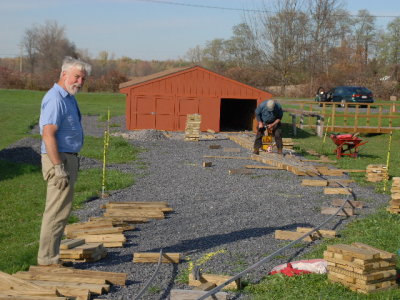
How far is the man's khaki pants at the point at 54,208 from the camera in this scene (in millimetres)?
6930

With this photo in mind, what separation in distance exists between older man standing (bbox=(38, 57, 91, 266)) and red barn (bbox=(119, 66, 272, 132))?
2477 centimetres

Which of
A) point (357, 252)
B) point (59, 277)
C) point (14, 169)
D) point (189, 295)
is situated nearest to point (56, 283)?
point (59, 277)

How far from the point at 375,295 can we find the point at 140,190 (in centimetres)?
844

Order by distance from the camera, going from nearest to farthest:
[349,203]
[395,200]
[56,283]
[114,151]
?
[56,283] → [395,200] → [349,203] → [114,151]

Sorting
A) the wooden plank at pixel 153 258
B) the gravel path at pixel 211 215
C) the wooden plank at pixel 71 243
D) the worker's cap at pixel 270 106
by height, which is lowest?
the gravel path at pixel 211 215

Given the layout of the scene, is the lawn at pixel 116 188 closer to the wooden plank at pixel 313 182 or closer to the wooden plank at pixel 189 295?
the wooden plank at pixel 189 295

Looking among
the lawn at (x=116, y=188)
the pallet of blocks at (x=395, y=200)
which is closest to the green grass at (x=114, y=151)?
the lawn at (x=116, y=188)

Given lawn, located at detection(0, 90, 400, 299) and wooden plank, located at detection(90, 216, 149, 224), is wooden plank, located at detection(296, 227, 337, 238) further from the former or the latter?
wooden plank, located at detection(90, 216, 149, 224)

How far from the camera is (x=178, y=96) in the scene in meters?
32.5

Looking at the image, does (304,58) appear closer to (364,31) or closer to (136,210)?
(364,31)

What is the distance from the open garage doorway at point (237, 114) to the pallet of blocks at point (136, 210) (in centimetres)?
2317

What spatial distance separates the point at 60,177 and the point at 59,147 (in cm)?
36

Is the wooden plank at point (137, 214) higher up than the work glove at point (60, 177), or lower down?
lower down

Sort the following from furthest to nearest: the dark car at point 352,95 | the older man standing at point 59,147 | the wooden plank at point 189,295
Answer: the dark car at point 352,95 < the older man standing at point 59,147 < the wooden plank at point 189,295
